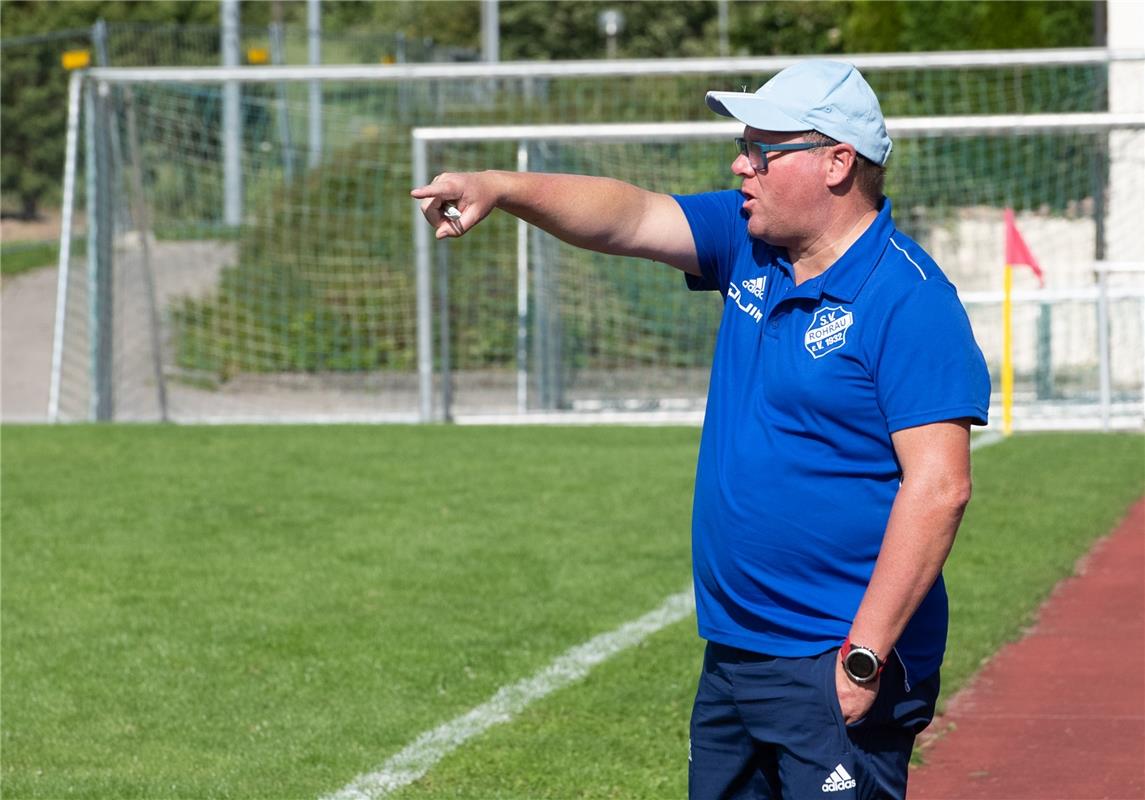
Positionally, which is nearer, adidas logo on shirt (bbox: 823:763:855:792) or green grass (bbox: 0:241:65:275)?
adidas logo on shirt (bbox: 823:763:855:792)

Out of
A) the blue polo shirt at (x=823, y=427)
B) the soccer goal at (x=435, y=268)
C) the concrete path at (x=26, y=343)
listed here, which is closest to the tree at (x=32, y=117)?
the concrete path at (x=26, y=343)

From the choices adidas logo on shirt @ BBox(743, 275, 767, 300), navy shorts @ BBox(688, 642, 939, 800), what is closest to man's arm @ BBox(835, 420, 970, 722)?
navy shorts @ BBox(688, 642, 939, 800)

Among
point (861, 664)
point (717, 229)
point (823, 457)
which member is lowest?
point (861, 664)

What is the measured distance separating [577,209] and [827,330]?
0.60 meters

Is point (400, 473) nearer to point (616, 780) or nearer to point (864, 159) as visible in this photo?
point (616, 780)

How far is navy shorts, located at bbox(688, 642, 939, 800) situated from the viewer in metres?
2.96

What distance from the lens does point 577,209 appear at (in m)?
3.26

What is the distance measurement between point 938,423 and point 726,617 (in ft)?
1.87

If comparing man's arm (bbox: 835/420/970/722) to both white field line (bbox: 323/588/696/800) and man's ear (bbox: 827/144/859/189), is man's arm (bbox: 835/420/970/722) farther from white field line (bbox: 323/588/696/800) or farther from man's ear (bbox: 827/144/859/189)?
white field line (bbox: 323/588/696/800)

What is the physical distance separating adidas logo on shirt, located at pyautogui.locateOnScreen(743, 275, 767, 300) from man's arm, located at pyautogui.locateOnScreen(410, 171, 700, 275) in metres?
0.20

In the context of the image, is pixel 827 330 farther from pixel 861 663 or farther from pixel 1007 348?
pixel 1007 348

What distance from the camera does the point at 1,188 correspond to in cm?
2605

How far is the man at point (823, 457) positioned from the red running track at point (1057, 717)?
212 centimetres

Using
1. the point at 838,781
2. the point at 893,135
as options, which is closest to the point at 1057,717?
the point at 838,781
